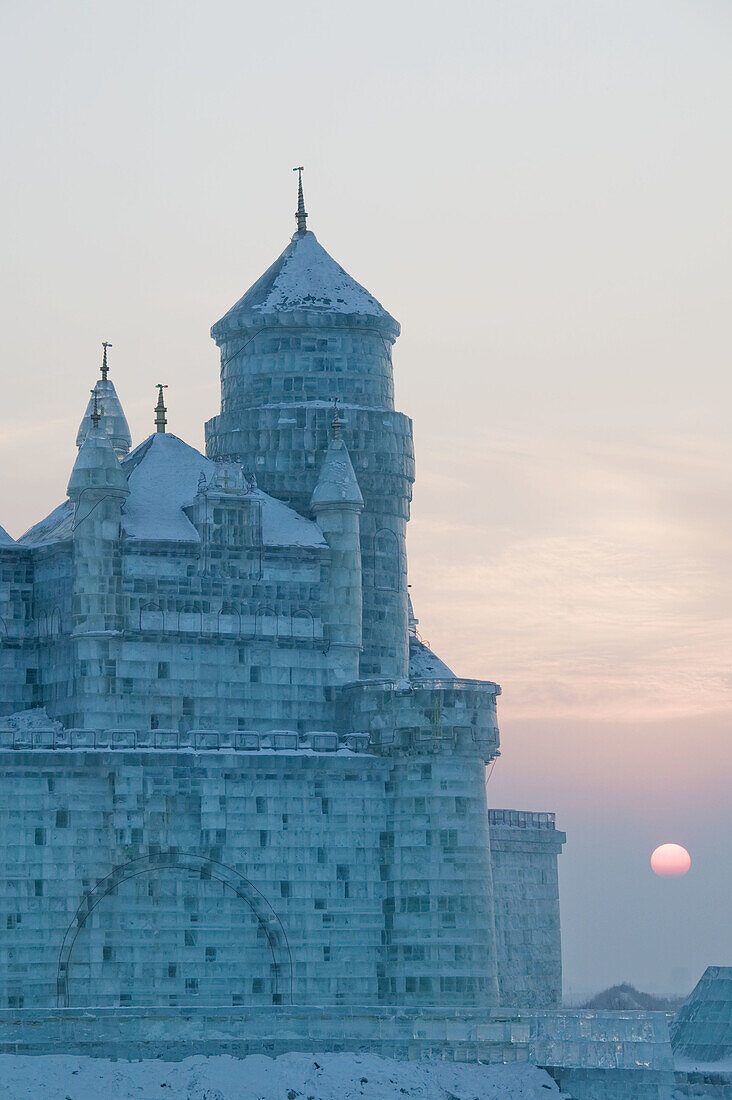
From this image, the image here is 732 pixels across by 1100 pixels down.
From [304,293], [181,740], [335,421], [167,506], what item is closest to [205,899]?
[181,740]

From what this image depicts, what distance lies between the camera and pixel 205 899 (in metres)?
84.9

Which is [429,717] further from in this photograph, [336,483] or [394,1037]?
Answer: [394,1037]

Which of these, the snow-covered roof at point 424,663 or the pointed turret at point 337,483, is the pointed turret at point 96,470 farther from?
the snow-covered roof at point 424,663

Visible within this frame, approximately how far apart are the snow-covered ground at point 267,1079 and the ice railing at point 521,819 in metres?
31.9

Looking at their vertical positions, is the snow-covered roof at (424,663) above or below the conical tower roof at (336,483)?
below

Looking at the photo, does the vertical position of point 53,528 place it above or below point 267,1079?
above

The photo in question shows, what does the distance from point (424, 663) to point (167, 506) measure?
19658mm

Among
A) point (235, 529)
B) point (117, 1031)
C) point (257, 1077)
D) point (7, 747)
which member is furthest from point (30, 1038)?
point (235, 529)

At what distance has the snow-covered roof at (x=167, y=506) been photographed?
3585 inches

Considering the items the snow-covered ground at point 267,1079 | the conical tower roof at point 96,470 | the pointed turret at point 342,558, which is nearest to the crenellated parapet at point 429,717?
the pointed turret at point 342,558

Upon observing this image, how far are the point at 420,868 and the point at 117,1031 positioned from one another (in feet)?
56.9

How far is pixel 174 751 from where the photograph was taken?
85.9 m

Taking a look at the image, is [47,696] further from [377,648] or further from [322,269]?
[322,269]

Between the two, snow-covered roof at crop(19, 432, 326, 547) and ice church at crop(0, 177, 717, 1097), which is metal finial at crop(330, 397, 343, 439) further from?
snow-covered roof at crop(19, 432, 326, 547)
